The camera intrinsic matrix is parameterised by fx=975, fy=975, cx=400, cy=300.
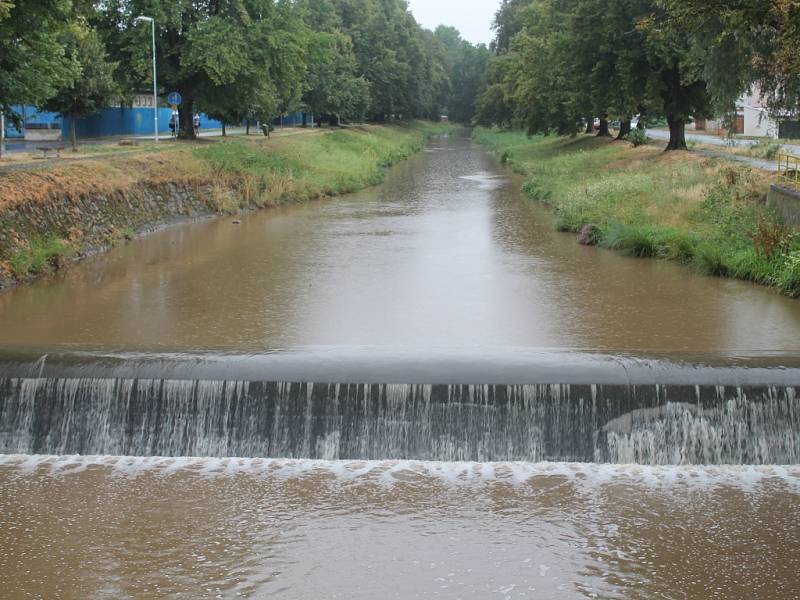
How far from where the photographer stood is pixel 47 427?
11.8 m

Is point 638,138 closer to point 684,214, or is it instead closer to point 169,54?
point 169,54

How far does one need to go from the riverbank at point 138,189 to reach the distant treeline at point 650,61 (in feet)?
36.7

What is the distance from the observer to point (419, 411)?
11.6m

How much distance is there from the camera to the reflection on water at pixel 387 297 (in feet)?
50.4

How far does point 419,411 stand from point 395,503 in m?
1.64

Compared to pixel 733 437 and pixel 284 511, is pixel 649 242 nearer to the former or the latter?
pixel 733 437

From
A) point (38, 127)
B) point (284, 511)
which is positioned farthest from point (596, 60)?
point (284, 511)

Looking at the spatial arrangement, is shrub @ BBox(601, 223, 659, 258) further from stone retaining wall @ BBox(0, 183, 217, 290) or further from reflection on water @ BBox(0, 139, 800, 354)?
stone retaining wall @ BBox(0, 183, 217, 290)

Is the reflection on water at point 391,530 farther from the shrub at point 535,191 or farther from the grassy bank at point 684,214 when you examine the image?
the shrub at point 535,191

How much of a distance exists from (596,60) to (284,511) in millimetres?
33972

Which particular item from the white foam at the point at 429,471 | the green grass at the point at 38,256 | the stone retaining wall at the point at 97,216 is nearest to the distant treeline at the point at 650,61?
the white foam at the point at 429,471

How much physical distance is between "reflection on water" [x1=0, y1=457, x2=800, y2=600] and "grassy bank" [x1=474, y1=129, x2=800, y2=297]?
381 inches

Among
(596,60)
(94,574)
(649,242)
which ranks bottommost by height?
(94,574)

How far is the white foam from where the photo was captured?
10.8m
